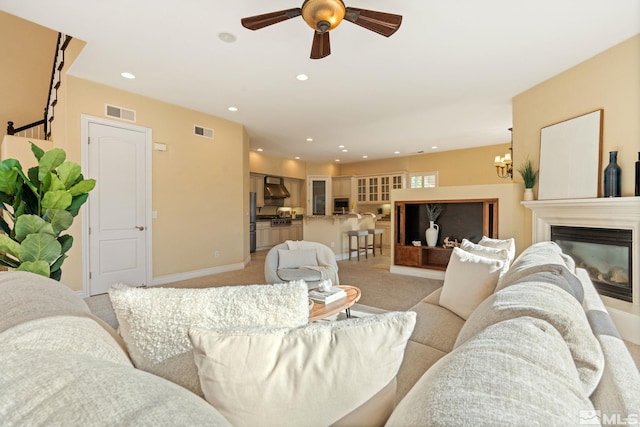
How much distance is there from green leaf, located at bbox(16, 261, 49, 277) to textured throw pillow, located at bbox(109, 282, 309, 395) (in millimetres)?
1232

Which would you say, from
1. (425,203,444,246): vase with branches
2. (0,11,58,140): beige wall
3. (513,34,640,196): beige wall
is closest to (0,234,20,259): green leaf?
(513,34,640,196): beige wall

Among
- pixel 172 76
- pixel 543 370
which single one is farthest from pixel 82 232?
pixel 543 370

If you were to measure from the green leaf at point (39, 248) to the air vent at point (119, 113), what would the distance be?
2.93 m

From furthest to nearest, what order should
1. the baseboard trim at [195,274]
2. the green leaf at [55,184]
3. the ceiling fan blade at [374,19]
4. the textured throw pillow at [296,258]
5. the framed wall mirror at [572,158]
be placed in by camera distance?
the baseboard trim at [195,274] → the textured throw pillow at [296,258] → the framed wall mirror at [572,158] → the ceiling fan blade at [374,19] → the green leaf at [55,184]

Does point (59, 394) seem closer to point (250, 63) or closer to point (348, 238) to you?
point (250, 63)

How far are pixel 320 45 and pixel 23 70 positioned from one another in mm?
6859

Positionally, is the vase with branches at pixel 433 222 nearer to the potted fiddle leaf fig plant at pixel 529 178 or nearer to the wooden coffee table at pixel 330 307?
the potted fiddle leaf fig plant at pixel 529 178

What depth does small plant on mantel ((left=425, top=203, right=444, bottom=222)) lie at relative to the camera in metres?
5.20

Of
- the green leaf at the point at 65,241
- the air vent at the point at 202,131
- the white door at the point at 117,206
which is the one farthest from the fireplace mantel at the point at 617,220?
the white door at the point at 117,206

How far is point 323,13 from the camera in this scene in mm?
1954

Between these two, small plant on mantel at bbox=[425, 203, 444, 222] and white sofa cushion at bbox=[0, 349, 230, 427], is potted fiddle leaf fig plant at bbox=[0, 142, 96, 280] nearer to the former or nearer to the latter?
white sofa cushion at bbox=[0, 349, 230, 427]

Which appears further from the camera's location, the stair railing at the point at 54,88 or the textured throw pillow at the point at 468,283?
the stair railing at the point at 54,88

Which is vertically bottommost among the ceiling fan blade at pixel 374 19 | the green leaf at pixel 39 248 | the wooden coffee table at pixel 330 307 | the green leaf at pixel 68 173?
the wooden coffee table at pixel 330 307

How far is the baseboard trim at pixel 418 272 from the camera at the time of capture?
4.76 m
